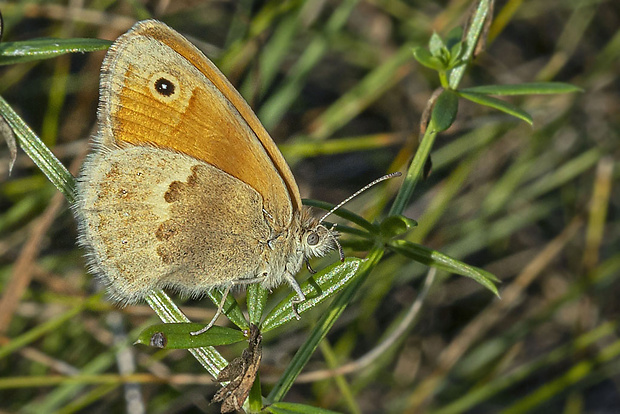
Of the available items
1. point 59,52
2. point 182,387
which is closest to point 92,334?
point 182,387

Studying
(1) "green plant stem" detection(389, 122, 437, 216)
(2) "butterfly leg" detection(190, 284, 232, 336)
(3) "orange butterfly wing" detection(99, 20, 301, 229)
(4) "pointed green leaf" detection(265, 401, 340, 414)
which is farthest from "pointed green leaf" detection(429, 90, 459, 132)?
(4) "pointed green leaf" detection(265, 401, 340, 414)

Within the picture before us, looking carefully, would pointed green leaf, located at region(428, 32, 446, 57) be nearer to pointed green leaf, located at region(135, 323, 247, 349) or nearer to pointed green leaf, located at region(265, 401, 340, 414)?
pointed green leaf, located at region(135, 323, 247, 349)

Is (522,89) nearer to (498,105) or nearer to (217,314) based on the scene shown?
(498,105)

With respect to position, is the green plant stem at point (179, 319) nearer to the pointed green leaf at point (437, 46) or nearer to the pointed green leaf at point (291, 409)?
the pointed green leaf at point (291, 409)

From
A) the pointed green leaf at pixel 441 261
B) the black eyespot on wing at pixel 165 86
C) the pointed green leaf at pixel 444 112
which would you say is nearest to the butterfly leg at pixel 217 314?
the pointed green leaf at pixel 441 261

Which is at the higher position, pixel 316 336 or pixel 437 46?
pixel 437 46

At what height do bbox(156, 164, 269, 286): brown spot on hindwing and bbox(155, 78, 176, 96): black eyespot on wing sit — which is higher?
bbox(155, 78, 176, 96): black eyespot on wing

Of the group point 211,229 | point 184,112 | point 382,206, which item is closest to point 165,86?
point 184,112
